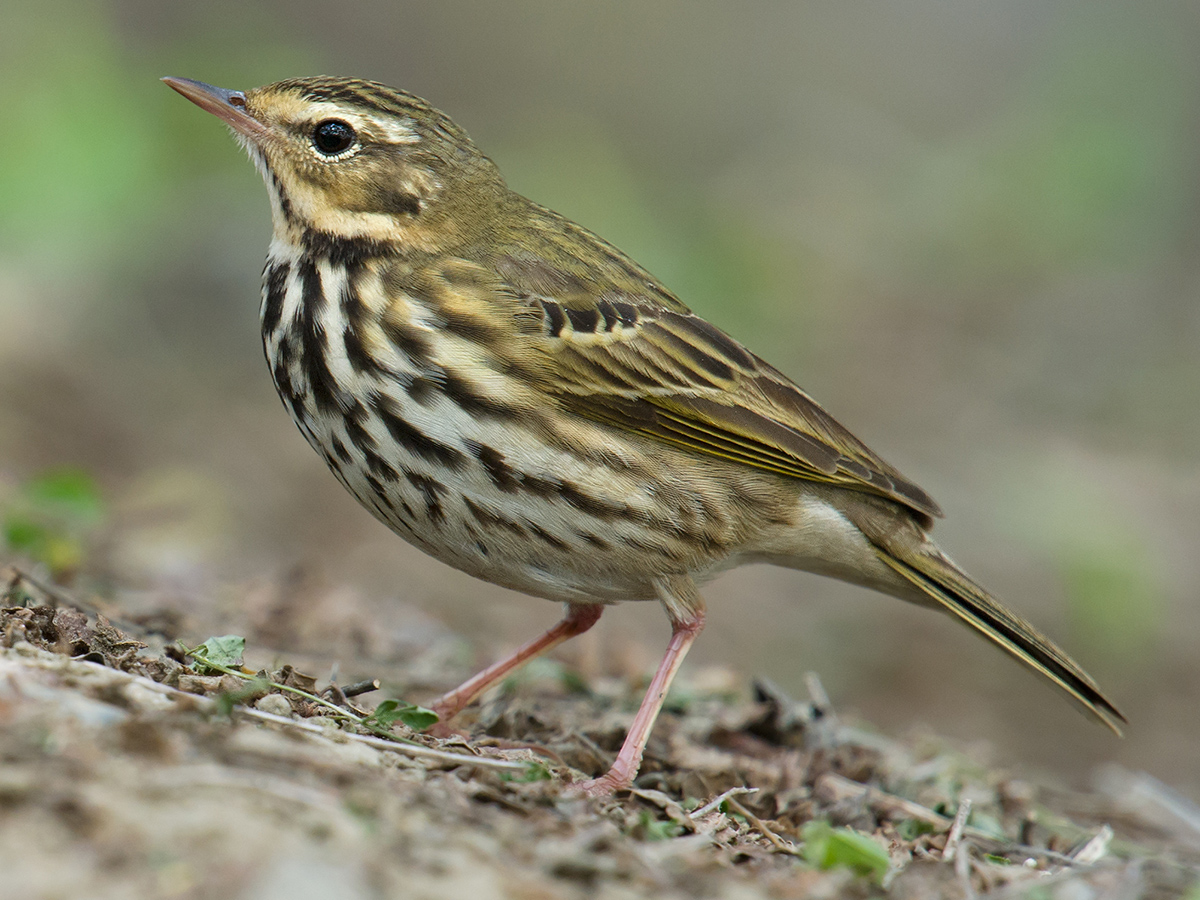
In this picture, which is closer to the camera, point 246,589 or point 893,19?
point 246,589

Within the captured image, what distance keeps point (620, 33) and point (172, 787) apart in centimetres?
2371

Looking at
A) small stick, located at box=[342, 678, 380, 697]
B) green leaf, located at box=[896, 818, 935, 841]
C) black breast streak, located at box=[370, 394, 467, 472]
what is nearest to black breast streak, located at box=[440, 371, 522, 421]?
black breast streak, located at box=[370, 394, 467, 472]

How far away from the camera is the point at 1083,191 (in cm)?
1584

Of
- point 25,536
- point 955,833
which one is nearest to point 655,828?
point 955,833

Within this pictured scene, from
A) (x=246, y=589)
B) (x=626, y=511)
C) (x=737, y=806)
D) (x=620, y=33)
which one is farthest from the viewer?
(x=620, y=33)

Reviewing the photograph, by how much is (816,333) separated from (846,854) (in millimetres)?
10761

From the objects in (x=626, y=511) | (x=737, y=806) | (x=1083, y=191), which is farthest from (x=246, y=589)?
(x=1083, y=191)

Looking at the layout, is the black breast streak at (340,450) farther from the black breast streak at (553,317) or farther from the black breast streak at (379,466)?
the black breast streak at (553,317)

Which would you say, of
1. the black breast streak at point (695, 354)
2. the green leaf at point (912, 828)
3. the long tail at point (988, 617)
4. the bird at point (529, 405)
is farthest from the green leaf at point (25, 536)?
the green leaf at point (912, 828)

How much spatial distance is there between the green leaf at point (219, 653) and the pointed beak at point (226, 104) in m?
2.19

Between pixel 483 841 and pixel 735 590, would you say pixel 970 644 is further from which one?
pixel 483 841

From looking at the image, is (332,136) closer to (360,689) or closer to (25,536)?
(360,689)

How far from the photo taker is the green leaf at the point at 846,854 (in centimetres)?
415

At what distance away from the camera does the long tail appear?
6332mm
